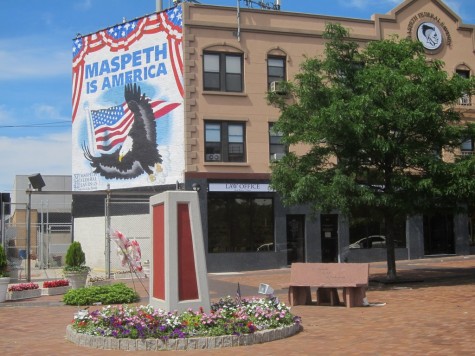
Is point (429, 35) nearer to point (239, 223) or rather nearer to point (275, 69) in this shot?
point (275, 69)

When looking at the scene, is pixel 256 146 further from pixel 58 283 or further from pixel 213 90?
pixel 58 283

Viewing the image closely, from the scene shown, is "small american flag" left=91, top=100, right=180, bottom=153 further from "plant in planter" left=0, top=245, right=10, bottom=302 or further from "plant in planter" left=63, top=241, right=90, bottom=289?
"plant in planter" left=0, top=245, right=10, bottom=302

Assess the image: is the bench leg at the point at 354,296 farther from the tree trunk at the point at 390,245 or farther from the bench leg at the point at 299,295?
the tree trunk at the point at 390,245

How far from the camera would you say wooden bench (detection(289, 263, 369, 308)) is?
13.4 m

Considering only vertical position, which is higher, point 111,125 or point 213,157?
point 111,125

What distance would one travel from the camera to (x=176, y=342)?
9.05 metres

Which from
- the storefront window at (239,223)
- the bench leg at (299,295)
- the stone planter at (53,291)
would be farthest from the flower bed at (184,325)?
the storefront window at (239,223)

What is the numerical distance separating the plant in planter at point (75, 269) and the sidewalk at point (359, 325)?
1.23 m

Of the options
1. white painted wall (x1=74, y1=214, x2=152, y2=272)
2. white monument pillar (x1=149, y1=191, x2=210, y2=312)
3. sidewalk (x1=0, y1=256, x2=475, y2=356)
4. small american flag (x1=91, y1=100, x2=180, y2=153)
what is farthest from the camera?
white painted wall (x1=74, y1=214, x2=152, y2=272)

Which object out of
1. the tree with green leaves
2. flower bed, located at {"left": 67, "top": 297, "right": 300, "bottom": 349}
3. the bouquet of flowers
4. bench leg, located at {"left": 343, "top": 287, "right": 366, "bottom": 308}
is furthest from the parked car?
flower bed, located at {"left": 67, "top": 297, "right": 300, "bottom": 349}

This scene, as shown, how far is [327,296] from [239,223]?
38.0ft

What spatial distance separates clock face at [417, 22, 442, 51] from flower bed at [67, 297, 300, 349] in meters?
22.3

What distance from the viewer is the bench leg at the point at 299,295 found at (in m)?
14.1

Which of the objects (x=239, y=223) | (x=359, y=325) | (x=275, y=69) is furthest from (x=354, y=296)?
(x=275, y=69)
